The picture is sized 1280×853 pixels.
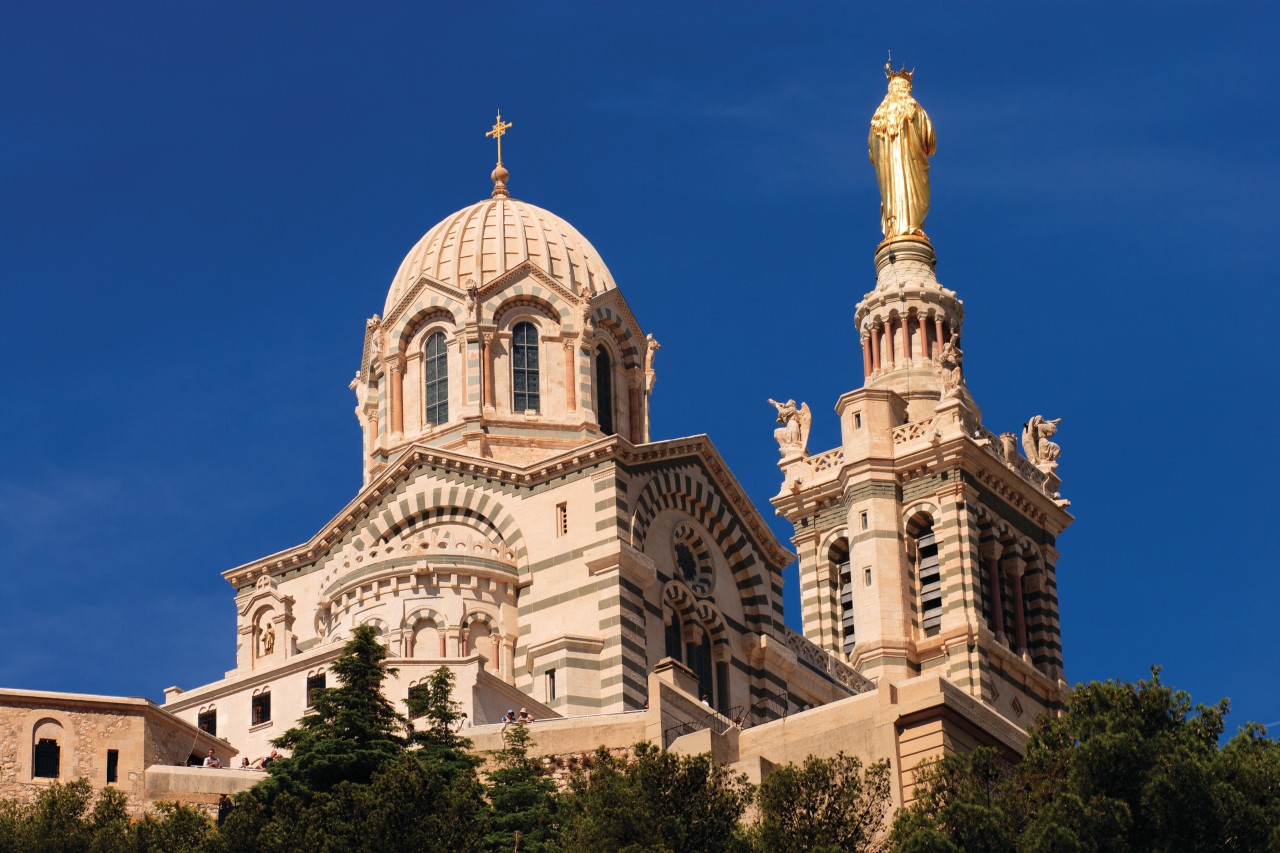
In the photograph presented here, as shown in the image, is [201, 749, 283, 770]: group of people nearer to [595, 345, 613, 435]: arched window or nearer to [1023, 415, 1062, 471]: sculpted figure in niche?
[595, 345, 613, 435]: arched window

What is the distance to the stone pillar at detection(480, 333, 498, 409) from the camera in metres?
68.2

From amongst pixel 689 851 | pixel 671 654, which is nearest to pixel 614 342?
pixel 671 654

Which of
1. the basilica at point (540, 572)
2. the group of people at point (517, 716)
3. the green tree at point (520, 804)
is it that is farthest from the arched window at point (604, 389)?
the green tree at point (520, 804)

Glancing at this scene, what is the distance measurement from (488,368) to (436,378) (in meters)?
1.62

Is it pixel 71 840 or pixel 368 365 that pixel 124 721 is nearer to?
pixel 71 840

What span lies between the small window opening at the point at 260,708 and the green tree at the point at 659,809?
16.0 meters

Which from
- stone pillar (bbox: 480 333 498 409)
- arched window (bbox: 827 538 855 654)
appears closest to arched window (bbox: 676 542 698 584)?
stone pillar (bbox: 480 333 498 409)

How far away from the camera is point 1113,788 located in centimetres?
4412

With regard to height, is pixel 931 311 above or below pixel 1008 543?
above

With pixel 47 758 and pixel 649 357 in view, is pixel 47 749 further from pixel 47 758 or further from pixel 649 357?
pixel 649 357

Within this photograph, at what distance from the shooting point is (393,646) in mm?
61969

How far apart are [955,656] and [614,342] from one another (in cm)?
1643

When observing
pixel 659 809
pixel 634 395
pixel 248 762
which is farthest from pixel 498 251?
pixel 659 809

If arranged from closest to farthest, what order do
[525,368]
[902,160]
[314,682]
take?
[314,682], [525,368], [902,160]
